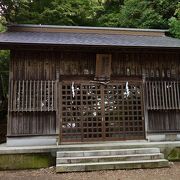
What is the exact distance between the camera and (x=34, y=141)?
10.5m

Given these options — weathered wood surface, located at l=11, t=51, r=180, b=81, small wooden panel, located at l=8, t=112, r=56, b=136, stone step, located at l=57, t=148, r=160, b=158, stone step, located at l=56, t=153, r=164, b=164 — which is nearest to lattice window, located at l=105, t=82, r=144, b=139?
weathered wood surface, located at l=11, t=51, r=180, b=81

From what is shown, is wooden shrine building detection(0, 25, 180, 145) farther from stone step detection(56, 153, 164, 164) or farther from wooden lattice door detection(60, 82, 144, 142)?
stone step detection(56, 153, 164, 164)

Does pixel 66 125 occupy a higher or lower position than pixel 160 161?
higher

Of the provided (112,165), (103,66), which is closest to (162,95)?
(103,66)

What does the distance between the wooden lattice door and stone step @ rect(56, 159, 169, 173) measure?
7.13 ft

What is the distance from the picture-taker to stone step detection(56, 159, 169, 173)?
8656 millimetres

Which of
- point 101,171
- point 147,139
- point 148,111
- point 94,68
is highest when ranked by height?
point 94,68

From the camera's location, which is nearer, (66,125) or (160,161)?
(160,161)

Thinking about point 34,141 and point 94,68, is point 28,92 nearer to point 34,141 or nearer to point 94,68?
point 34,141

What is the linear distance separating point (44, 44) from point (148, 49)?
4.19 metres

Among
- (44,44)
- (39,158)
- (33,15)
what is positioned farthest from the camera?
(33,15)

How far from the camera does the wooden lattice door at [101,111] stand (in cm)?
1098

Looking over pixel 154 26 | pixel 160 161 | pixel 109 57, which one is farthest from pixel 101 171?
pixel 154 26

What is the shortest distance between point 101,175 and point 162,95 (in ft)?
15.6
